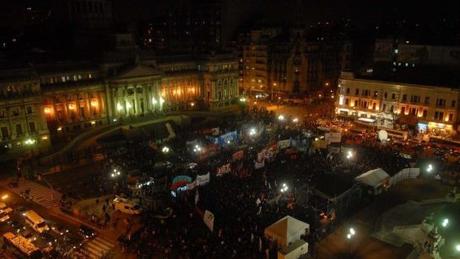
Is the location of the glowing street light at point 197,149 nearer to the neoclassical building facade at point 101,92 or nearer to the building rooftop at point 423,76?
the neoclassical building facade at point 101,92

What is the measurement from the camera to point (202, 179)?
109 feet

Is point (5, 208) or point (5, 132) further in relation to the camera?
point (5, 132)

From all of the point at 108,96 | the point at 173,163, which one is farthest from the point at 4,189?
the point at 108,96

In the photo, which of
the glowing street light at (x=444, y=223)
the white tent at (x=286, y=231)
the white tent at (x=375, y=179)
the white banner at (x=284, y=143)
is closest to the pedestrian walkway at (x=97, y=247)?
the white tent at (x=286, y=231)

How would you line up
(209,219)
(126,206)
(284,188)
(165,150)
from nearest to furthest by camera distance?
(209,219) → (126,206) → (284,188) → (165,150)

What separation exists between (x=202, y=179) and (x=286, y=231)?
1115 cm

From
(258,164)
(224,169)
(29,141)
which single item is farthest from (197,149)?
(29,141)

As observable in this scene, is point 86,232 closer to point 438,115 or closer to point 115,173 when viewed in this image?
point 115,173

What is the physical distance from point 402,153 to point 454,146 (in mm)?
9980

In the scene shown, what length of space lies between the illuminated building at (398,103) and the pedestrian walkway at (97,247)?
140ft

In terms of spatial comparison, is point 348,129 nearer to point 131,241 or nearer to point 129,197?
point 129,197

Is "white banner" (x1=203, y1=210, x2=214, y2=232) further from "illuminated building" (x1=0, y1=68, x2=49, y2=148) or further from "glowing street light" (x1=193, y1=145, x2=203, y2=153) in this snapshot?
"illuminated building" (x1=0, y1=68, x2=49, y2=148)

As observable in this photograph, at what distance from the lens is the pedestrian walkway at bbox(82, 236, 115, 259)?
25.7 m

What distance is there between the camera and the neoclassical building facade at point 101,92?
149ft
